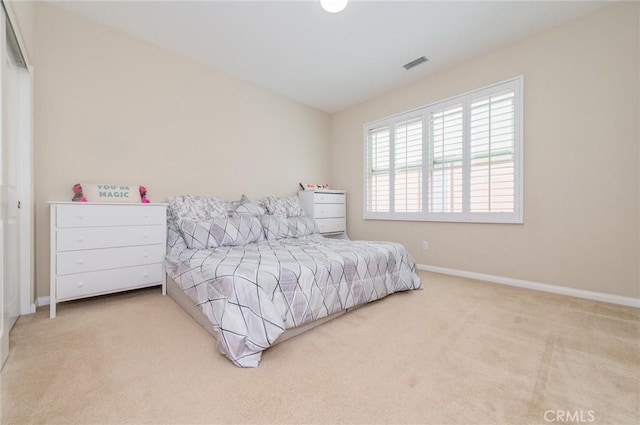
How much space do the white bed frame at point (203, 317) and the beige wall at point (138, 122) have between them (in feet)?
3.55

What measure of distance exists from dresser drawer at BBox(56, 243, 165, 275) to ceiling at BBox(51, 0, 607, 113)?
214cm

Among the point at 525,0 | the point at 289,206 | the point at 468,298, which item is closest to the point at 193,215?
the point at 289,206

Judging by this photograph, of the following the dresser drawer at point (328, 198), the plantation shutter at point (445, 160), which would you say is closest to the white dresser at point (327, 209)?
the dresser drawer at point (328, 198)

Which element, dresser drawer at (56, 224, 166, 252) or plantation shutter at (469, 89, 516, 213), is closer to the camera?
dresser drawer at (56, 224, 166, 252)

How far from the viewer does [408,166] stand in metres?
3.70

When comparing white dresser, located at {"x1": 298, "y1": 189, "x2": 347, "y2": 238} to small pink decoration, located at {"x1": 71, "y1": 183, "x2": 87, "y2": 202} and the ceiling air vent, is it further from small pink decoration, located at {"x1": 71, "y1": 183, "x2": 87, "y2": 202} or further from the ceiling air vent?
small pink decoration, located at {"x1": 71, "y1": 183, "x2": 87, "y2": 202}

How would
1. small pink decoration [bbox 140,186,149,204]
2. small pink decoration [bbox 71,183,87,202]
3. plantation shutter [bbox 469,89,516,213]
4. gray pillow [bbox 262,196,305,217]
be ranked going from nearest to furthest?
small pink decoration [bbox 71,183,87,202]
small pink decoration [bbox 140,186,149,204]
plantation shutter [bbox 469,89,516,213]
gray pillow [bbox 262,196,305,217]

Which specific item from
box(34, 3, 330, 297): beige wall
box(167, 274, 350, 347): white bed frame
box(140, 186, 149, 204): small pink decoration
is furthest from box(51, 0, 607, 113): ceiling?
box(167, 274, 350, 347): white bed frame

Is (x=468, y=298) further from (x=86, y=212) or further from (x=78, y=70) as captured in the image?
(x=78, y=70)

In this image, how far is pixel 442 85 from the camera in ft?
11.0

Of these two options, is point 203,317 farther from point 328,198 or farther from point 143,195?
point 328,198

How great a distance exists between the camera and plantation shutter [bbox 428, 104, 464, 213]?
3199mm

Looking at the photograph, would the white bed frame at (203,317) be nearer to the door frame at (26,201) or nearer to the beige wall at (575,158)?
the door frame at (26,201)

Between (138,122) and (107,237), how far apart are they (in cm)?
128
